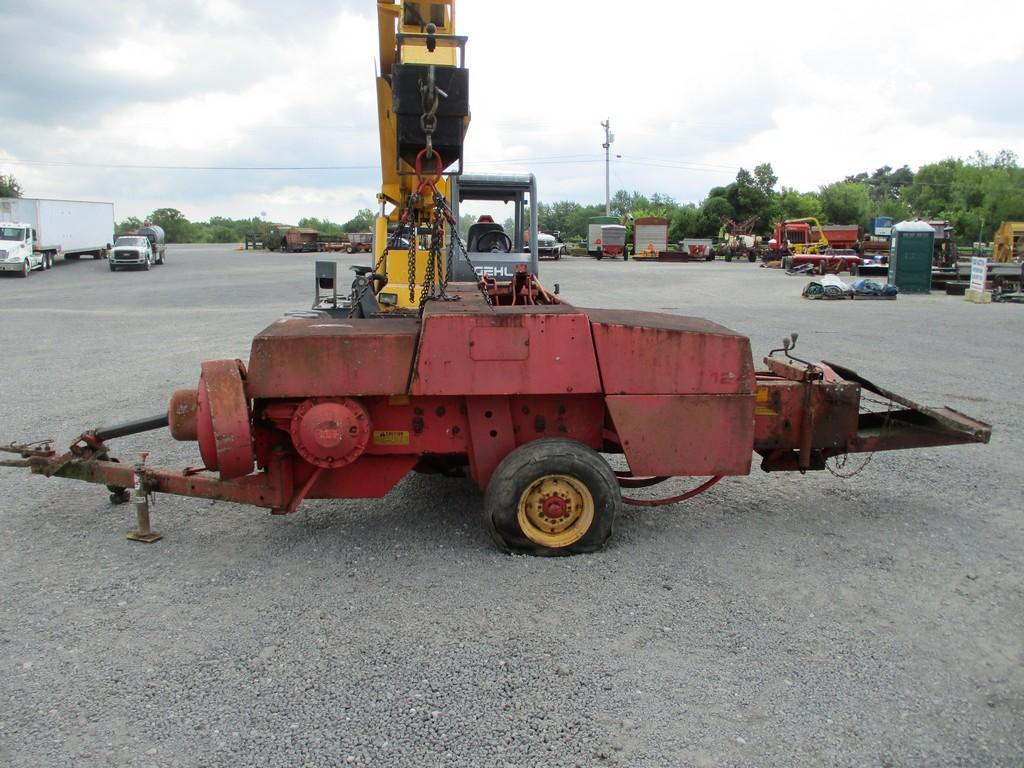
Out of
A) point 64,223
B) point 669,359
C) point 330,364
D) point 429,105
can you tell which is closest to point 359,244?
point 64,223

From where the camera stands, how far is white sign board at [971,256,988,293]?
78.0ft

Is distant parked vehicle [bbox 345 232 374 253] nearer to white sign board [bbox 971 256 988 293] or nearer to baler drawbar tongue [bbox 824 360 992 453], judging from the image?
white sign board [bbox 971 256 988 293]

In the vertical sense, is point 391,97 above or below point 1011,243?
above

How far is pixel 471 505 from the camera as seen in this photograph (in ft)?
→ 17.8

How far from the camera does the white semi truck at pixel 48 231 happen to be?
103ft

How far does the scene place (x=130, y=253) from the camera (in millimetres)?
35906

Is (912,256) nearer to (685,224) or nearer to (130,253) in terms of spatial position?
(130,253)

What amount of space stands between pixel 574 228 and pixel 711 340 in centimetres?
8148

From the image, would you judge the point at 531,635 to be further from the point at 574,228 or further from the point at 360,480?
the point at 574,228

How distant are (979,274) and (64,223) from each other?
1514 inches

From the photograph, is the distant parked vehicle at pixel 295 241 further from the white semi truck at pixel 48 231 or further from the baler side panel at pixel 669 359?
the baler side panel at pixel 669 359

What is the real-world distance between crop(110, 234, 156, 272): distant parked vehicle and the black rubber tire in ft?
119

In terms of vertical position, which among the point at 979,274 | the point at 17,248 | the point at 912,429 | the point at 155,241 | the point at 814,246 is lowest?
the point at 912,429

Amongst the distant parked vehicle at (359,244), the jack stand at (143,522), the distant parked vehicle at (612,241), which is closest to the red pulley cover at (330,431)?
the jack stand at (143,522)
